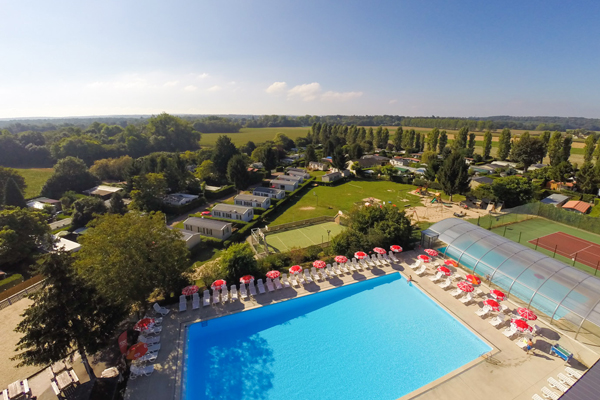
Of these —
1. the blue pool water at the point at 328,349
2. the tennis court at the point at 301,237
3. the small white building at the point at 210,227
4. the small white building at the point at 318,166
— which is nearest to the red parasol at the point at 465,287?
the blue pool water at the point at 328,349

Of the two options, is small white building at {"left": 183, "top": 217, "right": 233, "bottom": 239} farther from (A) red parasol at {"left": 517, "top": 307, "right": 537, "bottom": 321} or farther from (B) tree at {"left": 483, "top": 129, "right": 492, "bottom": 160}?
(B) tree at {"left": 483, "top": 129, "right": 492, "bottom": 160}

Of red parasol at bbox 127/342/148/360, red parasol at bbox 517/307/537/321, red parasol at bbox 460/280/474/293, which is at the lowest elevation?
red parasol at bbox 127/342/148/360

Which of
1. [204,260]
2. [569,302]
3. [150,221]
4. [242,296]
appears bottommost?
[204,260]

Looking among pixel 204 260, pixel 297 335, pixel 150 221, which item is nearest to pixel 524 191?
pixel 297 335

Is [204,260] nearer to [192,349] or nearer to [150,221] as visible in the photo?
[150,221]

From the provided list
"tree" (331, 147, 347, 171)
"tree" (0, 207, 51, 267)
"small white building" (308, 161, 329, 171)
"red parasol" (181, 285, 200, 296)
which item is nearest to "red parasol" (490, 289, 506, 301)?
"red parasol" (181, 285, 200, 296)

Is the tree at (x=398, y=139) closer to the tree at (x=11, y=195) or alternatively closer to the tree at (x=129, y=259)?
the tree at (x=129, y=259)

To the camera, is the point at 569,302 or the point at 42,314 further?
the point at 569,302

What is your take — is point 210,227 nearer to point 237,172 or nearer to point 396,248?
point 237,172
